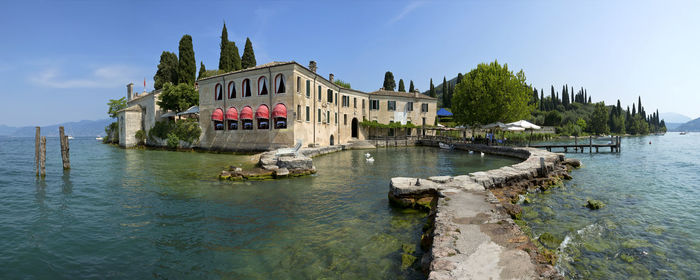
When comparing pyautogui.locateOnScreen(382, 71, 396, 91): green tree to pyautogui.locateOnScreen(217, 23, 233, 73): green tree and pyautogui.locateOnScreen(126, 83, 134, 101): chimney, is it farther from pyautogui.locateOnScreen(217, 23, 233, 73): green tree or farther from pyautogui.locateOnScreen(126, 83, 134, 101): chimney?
pyautogui.locateOnScreen(126, 83, 134, 101): chimney

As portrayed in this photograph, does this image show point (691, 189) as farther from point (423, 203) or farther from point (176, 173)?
point (176, 173)

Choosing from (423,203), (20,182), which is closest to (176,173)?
(20,182)

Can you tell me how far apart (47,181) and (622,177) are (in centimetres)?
2665

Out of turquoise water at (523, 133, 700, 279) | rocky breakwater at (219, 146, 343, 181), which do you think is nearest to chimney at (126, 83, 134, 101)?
rocky breakwater at (219, 146, 343, 181)

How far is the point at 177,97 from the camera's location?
3303 cm

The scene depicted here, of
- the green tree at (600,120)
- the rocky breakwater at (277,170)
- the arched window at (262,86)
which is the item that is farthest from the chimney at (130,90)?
the green tree at (600,120)

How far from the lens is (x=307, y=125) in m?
26.6

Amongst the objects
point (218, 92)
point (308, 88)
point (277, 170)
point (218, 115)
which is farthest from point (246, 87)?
point (277, 170)

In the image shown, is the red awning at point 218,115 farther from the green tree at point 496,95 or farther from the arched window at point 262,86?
the green tree at point 496,95

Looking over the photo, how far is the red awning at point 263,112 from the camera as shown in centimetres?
2492

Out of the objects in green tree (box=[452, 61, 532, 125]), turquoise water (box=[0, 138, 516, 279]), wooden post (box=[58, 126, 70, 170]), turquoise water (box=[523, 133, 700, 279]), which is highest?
green tree (box=[452, 61, 532, 125])

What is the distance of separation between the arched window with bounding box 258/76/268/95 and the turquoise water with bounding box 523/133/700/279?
2210cm

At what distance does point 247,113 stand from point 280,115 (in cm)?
410

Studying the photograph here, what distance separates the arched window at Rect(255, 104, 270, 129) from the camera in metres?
24.9
